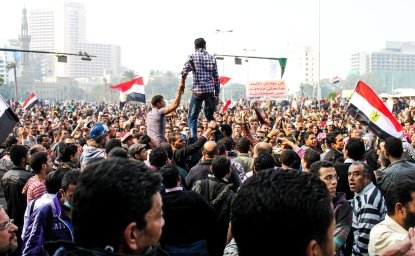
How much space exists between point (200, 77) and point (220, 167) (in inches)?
200

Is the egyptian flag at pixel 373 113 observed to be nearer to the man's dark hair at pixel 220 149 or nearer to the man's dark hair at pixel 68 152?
the man's dark hair at pixel 220 149

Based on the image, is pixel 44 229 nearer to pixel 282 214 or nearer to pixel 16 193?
pixel 16 193

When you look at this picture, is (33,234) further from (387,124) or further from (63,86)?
(63,86)

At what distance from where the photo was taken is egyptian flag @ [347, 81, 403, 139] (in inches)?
384

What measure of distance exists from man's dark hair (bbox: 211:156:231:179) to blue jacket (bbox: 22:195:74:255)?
1.61 m

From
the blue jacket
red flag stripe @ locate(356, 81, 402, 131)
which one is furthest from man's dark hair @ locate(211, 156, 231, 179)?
red flag stripe @ locate(356, 81, 402, 131)

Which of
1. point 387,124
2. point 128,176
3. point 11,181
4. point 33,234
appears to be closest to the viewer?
point 128,176

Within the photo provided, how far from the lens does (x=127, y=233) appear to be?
252 cm

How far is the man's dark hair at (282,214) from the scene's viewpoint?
7.58ft

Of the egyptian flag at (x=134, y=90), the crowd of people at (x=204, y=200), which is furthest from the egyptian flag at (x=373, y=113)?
the egyptian flag at (x=134, y=90)

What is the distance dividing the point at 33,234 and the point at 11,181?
6.90 feet

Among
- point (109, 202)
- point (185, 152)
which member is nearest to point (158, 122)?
point (185, 152)

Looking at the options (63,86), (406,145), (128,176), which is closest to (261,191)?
(128,176)

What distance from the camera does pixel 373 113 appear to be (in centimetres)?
1004
